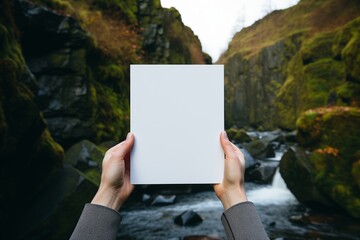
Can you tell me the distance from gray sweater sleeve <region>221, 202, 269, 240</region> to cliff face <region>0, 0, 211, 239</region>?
11.0 feet

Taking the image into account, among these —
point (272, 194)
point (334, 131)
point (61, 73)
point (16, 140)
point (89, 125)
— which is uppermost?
point (61, 73)

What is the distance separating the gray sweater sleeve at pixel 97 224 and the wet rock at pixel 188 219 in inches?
239

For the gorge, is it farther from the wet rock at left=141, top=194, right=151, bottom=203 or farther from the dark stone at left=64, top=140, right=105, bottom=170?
the wet rock at left=141, top=194, right=151, bottom=203

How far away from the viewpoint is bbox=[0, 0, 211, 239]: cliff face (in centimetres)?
387

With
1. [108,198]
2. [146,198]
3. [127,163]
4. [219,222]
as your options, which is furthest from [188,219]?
[108,198]

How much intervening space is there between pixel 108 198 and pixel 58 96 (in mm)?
7173

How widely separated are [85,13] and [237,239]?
39.8 ft

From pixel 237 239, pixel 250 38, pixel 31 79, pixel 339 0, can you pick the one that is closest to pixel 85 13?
pixel 31 79

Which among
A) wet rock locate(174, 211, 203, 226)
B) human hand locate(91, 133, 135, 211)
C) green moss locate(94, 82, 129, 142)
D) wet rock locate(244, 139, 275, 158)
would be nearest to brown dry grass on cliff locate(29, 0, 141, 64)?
green moss locate(94, 82, 129, 142)

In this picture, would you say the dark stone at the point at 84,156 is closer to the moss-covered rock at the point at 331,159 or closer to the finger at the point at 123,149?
the finger at the point at 123,149

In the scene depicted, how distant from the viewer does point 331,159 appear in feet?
22.6

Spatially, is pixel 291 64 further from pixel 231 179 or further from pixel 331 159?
pixel 231 179

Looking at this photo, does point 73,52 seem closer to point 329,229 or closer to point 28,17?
point 28,17

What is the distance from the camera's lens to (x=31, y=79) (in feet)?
15.5
